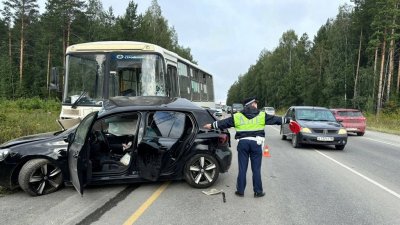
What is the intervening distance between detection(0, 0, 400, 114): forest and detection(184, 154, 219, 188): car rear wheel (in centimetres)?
3967

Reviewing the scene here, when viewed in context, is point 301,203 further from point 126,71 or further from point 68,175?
point 126,71

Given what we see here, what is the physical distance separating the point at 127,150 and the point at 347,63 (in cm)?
5509

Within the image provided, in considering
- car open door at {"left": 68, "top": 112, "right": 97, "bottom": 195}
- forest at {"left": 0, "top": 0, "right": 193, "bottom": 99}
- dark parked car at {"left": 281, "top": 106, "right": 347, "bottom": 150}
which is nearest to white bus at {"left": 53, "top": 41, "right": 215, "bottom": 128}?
car open door at {"left": 68, "top": 112, "right": 97, "bottom": 195}

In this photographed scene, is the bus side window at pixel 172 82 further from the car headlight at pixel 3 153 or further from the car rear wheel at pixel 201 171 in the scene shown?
the car headlight at pixel 3 153

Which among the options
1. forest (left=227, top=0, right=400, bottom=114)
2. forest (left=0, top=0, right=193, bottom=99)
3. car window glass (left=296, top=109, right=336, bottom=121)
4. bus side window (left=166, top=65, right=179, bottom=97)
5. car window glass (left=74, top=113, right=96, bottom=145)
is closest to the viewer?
car window glass (left=74, top=113, right=96, bottom=145)

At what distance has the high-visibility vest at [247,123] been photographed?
6.90 m

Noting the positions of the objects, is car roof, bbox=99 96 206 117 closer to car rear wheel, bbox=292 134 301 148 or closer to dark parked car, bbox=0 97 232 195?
dark parked car, bbox=0 97 232 195

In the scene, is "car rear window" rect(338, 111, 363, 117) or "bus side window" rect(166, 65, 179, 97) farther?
"car rear window" rect(338, 111, 363, 117)

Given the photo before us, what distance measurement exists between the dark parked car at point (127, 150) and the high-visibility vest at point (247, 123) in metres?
0.82

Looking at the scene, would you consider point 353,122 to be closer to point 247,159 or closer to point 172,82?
point 172,82

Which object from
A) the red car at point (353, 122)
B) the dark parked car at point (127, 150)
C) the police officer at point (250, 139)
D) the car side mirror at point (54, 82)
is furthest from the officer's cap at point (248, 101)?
the red car at point (353, 122)

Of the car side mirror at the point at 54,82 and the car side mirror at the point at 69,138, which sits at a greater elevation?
the car side mirror at the point at 54,82

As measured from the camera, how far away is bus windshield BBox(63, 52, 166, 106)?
11.6 m

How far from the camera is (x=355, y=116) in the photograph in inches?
902
